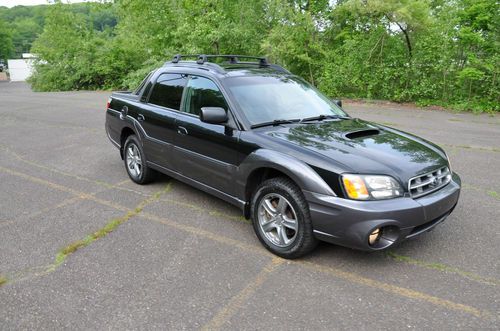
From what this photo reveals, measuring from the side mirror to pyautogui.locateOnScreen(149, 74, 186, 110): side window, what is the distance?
0.94 metres

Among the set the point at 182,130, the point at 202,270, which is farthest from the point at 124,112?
the point at 202,270

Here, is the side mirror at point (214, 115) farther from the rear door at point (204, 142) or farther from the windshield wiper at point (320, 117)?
the windshield wiper at point (320, 117)

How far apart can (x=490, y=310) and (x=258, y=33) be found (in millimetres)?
16313

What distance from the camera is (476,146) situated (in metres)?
7.80

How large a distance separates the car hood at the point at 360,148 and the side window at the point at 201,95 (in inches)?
28.0

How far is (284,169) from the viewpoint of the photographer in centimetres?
342

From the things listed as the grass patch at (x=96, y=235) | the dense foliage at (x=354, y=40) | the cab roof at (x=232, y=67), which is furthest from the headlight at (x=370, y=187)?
the dense foliage at (x=354, y=40)

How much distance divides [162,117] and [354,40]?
423 inches

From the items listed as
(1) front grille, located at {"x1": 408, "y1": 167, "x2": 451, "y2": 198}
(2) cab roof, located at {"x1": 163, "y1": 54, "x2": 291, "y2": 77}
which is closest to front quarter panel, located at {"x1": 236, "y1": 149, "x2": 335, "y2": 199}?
(1) front grille, located at {"x1": 408, "y1": 167, "x2": 451, "y2": 198}

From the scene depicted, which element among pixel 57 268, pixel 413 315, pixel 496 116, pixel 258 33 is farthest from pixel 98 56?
pixel 413 315

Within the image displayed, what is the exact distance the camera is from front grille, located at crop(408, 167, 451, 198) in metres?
3.26

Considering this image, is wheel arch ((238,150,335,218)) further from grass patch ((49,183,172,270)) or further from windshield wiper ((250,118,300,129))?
grass patch ((49,183,172,270))

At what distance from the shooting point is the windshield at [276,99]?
4.08 m

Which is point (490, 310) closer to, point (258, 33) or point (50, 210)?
point (50, 210)
